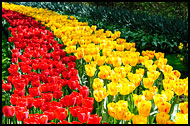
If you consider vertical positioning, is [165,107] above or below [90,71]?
below

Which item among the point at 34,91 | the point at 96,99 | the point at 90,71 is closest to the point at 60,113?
A: the point at 96,99

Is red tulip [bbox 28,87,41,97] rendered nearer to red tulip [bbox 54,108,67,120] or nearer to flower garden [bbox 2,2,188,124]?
flower garden [bbox 2,2,188,124]

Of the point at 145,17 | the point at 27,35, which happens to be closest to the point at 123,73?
the point at 27,35

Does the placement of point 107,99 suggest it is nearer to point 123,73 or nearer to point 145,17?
point 123,73

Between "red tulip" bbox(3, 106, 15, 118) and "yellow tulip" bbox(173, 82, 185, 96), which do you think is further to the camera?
"yellow tulip" bbox(173, 82, 185, 96)

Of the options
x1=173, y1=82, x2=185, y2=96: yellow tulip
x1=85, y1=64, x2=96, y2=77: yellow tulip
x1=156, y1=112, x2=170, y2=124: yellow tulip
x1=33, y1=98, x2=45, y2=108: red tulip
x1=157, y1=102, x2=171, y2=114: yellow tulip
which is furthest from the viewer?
x1=85, y1=64, x2=96, y2=77: yellow tulip

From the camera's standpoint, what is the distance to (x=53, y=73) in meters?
2.82

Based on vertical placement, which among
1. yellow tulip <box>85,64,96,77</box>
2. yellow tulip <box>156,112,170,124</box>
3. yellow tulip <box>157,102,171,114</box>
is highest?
yellow tulip <box>85,64,96,77</box>

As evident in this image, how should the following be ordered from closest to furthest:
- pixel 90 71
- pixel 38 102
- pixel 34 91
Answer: pixel 38 102 → pixel 34 91 → pixel 90 71

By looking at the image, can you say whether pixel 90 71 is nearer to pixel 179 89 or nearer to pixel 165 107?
pixel 179 89

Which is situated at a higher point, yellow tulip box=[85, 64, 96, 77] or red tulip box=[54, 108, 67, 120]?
yellow tulip box=[85, 64, 96, 77]

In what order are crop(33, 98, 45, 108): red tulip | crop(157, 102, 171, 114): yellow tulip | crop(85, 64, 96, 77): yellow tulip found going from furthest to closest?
crop(85, 64, 96, 77): yellow tulip
crop(33, 98, 45, 108): red tulip
crop(157, 102, 171, 114): yellow tulip

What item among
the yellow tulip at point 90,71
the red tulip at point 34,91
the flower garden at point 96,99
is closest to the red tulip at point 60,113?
the flower garden at point 96,99

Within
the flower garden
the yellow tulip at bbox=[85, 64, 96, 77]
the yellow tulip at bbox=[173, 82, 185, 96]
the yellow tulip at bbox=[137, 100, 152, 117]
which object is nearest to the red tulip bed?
the flower garden
